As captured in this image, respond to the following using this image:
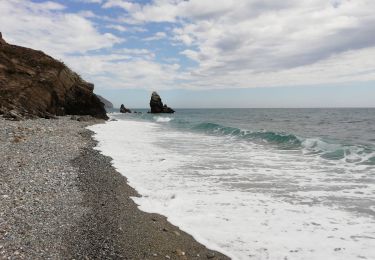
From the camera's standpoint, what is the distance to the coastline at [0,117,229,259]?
537 cm

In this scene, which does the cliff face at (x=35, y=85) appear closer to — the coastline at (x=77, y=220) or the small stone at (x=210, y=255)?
the coastline at (x=77, y=220)

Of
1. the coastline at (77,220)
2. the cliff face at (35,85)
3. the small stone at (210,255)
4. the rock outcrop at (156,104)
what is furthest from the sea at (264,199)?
the rock outcrop at (156,104)

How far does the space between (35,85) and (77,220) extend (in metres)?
26.3

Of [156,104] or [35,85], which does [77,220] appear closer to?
[35,85]

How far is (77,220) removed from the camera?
652 centimetres

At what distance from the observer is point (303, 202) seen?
8.31 metres

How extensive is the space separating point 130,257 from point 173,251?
0.73 m

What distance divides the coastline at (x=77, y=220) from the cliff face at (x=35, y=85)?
56.2 ft

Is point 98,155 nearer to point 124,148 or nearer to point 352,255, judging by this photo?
Result: point 124,148

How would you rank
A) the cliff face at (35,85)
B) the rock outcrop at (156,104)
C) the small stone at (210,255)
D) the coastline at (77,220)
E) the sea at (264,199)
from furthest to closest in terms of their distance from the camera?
1. the rock outcrop at (156,104)
2. the cliff face at (35,85)
3. the sea at (264,199)
4. the small stone at (210,255)
5. the coastline at (77,220)

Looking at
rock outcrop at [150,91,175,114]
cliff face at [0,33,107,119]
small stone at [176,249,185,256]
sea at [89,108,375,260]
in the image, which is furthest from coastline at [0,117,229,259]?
rock outcrop at [150,91,175,114]

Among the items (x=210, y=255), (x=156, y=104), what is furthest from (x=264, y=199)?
(x=156, y=104)

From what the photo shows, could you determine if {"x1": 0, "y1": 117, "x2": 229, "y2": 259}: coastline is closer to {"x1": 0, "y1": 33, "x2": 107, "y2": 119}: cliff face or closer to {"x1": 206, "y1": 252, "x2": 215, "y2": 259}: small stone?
{"x1": 206, "y1": 252, "x2": 215, "y2": 259}: small stone

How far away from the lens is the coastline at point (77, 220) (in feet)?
17.6
